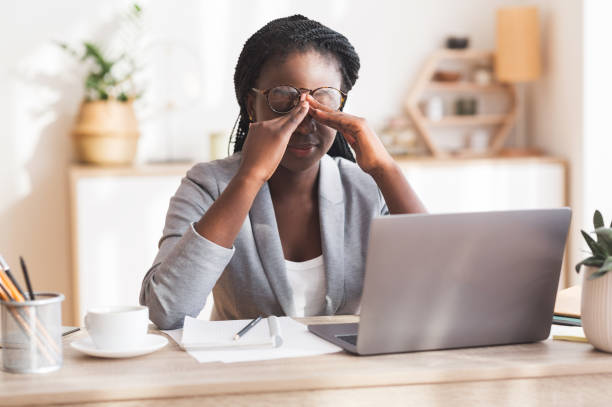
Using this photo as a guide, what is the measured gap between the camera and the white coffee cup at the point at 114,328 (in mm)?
1128

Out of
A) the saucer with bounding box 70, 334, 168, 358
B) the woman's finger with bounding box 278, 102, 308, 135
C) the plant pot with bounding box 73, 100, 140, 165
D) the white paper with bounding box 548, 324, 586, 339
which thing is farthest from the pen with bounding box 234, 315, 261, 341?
the plant pot with bounding box 73, 100, 140, 165

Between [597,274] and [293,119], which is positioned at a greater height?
[293,119]

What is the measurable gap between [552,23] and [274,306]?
2.51 metres

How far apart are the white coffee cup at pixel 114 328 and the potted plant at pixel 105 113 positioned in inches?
85.5

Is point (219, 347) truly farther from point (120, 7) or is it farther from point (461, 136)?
point (461, 136)

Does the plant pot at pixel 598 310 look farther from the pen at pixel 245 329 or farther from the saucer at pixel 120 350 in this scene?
the saucer at pixel 120 350

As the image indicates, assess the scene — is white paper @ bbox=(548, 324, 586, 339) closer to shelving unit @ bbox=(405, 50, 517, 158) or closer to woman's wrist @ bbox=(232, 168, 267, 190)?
woman's wrist @ bbox=(232, 168, 267, 190)

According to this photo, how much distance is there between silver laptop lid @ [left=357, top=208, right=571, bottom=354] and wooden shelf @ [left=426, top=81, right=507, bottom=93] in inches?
102

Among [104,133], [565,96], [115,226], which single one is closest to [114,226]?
[115,226]

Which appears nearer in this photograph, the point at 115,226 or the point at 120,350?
the point at 120,350

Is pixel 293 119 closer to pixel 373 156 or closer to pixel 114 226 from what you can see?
pixel 373 156

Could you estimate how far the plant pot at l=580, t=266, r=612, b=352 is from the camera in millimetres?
1131

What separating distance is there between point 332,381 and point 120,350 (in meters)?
0.32

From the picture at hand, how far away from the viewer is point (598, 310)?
114cm
